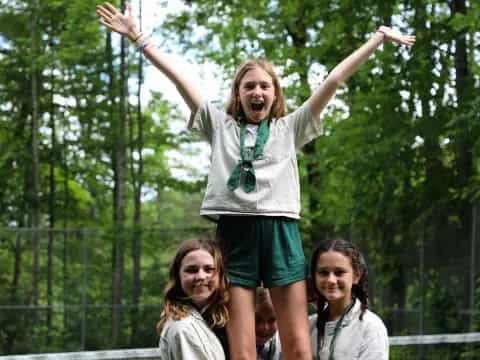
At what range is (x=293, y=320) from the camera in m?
3.53

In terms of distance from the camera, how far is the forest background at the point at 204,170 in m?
11.1

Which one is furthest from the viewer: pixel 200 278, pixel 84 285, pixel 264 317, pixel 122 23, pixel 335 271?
pixel 84 285

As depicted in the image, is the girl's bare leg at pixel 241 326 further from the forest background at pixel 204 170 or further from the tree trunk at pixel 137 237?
the tree trunk at pixel 137 237

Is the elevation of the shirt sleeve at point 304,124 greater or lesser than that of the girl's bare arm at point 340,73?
lesser

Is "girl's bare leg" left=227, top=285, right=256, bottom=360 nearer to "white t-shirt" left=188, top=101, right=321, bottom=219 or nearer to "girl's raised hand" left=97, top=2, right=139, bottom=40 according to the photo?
"white t-shirt" left=188, top=101, right=321, bottom=219

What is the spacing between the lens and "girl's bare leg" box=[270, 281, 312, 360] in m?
3.53

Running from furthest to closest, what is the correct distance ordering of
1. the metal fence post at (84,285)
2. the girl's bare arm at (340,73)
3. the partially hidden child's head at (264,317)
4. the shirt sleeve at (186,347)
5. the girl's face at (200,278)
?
the metal fence post at (84,285), the partially hidden child's head at (264,317), the girl's bare arm at (340,73), the girl's face at (200,278), the shirt sleeve at (186,347)

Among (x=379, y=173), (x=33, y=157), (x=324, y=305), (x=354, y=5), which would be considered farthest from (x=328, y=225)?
(x=324, y=305)

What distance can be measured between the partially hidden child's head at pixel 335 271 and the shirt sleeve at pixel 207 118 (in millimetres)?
625

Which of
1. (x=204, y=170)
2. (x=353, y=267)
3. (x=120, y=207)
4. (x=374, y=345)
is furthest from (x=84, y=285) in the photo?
(x=374, y=345)

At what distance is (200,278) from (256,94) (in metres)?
0.74

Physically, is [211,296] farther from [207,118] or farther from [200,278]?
[207,118]

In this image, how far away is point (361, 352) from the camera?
3.51m

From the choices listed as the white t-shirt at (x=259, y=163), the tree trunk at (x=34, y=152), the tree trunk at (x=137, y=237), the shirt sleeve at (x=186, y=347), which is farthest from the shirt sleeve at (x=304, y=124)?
the tree trunk at (x=34, y=152)
